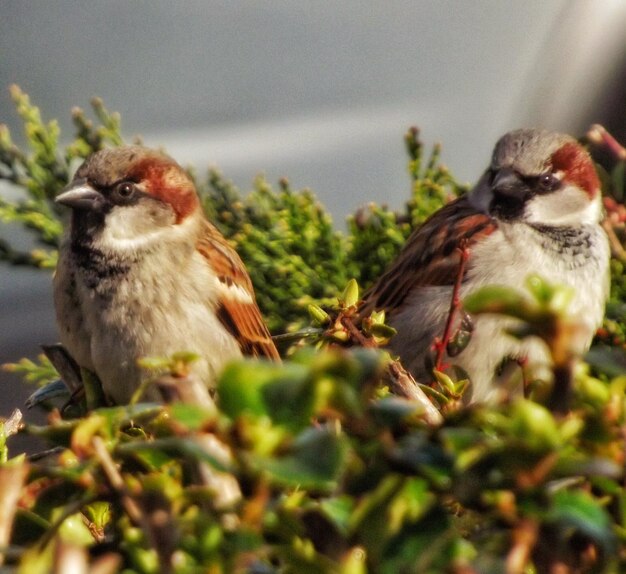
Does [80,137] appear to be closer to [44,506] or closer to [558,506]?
[44,506]

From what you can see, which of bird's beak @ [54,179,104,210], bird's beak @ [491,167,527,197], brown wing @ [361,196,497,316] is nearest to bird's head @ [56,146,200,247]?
bird's beak @ [54,179,104,210]

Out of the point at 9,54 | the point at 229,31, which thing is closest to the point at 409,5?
the point at 229,31

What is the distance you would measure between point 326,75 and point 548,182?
1.60 m

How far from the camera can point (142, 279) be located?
185 cm

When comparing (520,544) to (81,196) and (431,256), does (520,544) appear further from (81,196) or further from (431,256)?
(431,256)

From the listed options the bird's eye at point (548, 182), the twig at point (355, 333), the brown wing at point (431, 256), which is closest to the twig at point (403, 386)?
the twig at point (355, 333)

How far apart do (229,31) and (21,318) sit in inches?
47.5

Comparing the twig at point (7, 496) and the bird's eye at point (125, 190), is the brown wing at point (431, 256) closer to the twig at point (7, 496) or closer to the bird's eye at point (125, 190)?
the bird's eye at point (125, 190)

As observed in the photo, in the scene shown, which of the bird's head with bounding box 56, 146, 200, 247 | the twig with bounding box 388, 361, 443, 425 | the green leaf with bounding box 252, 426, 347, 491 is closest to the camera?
the green leaf with bounding box 252, 426, 347, 491

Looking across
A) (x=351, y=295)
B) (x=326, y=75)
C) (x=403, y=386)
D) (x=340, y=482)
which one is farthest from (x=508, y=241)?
(x=326, y=75)

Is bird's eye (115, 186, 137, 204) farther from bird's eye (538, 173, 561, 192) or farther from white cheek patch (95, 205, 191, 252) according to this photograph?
bird's eye (538, 173, 561, 192)

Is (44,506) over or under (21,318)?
over

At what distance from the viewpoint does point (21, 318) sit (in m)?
3.86

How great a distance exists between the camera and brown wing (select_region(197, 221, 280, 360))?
76.3 inches
